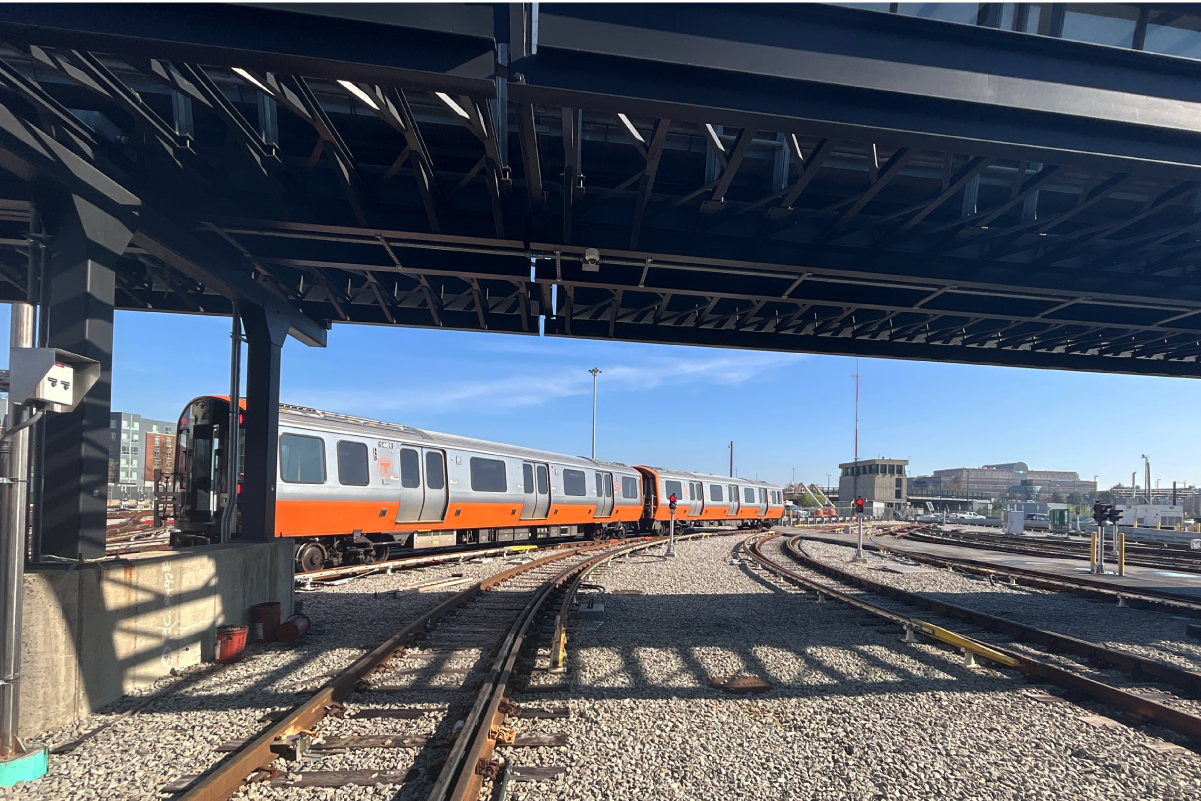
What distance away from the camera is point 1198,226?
23.9 ft

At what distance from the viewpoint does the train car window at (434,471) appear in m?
15.9

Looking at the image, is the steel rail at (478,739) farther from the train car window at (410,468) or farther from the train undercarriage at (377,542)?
the train car window at (410,468)

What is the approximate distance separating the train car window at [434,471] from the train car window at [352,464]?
6.61 feet

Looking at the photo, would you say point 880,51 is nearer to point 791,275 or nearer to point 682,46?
point 682,46

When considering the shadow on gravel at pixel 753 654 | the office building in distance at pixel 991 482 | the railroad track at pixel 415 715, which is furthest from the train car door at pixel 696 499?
the office building in distance at pixel 991 482

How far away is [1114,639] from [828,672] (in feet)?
15.3

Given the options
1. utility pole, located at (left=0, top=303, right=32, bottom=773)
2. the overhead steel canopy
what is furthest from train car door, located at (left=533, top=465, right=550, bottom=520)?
utility pole, located at (left=0, top=303, right=32, bottom=773)

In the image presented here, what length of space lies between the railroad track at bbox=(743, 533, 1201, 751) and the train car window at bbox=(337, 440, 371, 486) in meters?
9.11

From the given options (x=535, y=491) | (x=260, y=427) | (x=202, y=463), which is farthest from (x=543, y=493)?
(x=260, y=427)

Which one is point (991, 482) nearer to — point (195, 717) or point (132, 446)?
point (132, 446)

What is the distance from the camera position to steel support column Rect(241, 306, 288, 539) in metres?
8.60

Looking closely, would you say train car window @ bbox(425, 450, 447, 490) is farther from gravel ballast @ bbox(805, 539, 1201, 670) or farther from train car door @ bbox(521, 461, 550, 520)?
gravel ballast @ bbox(805, 539, 1201, 670)

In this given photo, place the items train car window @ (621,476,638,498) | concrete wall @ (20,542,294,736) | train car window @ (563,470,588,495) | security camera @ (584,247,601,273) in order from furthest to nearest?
train car window @ (621,476,638,498)
train car window @ (563,470,588,495)
security camera @ (584,247,601,273)
concrete wall @ (20,542,294,736)

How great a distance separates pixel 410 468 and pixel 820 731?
38.9ft
